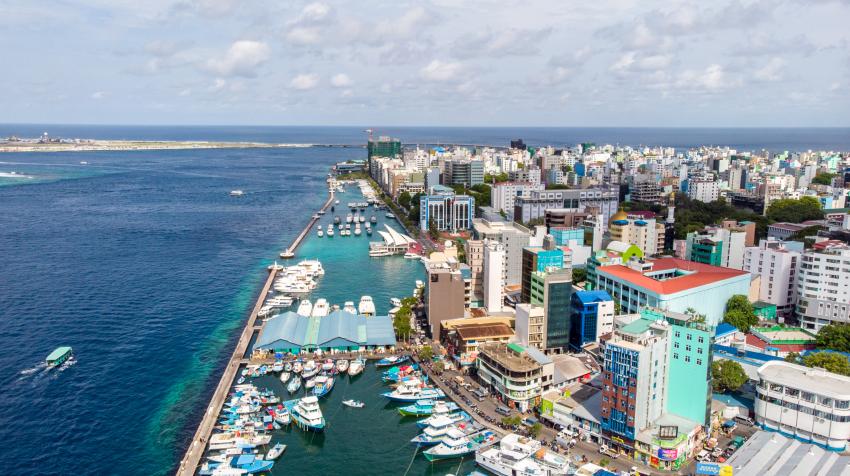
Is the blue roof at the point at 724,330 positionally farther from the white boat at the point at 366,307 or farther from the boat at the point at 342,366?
the white boat at the point at 366,307

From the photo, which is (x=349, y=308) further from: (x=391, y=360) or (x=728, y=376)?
(x=728, y=376)

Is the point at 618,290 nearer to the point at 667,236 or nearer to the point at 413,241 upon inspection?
the point at 667,236

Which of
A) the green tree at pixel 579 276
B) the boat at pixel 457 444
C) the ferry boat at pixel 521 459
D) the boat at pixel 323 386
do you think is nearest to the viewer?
the ferry boat at pixel 521 459

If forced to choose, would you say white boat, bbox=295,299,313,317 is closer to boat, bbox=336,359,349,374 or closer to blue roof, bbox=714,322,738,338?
boat, bbox=336,359,349,374

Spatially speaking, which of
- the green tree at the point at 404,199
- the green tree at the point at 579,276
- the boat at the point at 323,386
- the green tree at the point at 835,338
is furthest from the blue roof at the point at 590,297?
the green tree at the point at 404,199

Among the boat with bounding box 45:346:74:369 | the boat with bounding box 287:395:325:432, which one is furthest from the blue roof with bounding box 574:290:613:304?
the boat with bounding box 45:346:74:369

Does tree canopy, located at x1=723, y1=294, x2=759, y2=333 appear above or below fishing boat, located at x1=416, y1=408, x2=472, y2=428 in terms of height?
above

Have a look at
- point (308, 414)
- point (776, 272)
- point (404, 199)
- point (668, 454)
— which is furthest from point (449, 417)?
point (404, 199)
